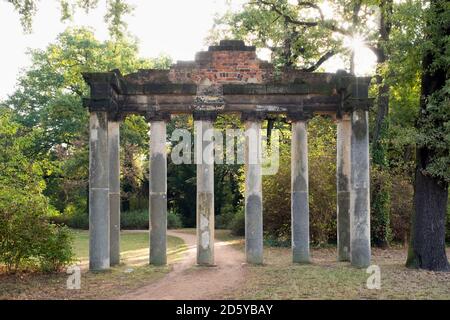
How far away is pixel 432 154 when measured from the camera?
16547 mm

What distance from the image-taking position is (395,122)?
986 inches

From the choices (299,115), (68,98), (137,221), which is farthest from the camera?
(137,221)

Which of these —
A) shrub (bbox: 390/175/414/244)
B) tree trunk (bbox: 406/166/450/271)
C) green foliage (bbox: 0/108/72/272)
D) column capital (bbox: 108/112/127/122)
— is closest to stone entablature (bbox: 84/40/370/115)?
column capital (bbox: 108/112/127/122)

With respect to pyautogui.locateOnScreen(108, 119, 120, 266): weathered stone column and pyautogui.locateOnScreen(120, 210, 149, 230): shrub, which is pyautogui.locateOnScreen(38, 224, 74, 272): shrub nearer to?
pyautogui.locateOnScreen(108, 119, 120, 266): weathered stone column

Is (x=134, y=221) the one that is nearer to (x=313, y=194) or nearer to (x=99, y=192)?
(x=313, y=194)

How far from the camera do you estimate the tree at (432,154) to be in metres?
15.8

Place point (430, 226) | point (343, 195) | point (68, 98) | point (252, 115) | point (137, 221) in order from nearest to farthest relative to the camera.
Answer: point (430, 226) → point (252, 115) → point (343, 195) → point (68, 98) → point (137, 221)

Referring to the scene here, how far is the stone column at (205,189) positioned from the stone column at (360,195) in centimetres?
490

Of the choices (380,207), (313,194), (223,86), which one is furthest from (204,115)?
(380,207)

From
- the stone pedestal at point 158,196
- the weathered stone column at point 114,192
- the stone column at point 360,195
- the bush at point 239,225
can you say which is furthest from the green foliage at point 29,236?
the bush at point 239,225

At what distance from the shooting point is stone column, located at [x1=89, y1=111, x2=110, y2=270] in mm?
16516

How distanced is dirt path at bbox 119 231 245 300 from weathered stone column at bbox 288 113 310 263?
7.29 ft

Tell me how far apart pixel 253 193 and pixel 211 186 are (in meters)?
1.53
